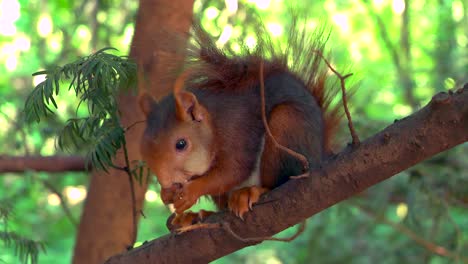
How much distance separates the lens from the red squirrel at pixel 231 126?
218 centimetres

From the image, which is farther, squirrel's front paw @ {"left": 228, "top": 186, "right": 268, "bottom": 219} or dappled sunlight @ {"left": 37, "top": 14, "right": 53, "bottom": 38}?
dappled sunlight @ {"left": 37, "top": 14, "right": 53, "bottom": 38}

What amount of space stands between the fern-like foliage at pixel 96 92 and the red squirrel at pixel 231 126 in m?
0.16

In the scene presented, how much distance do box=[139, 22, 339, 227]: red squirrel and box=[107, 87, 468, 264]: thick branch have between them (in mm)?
85

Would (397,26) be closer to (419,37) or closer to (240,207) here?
(419,37)

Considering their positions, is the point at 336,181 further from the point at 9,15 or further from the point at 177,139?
the point at 9,15

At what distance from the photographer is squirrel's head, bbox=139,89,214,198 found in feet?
7.04

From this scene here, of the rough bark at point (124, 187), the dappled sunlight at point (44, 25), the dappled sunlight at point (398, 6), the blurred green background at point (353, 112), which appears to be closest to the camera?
the rough bark at point (124, 187)

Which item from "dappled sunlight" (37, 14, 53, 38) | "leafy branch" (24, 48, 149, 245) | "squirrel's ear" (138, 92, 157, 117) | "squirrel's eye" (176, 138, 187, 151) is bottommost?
"squirrel's eye" (176, 138, 187, 151)

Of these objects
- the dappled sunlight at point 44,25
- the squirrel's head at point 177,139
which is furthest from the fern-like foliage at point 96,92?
the dappled sunlight at point 44,25

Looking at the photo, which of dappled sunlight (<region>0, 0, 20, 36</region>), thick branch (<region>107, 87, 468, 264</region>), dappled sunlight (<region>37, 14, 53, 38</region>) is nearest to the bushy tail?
thick branch (<region>107, 87, 468, 264</region>)

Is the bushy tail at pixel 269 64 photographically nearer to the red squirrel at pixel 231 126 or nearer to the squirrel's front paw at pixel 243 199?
the red squirrel at pixel 231 126

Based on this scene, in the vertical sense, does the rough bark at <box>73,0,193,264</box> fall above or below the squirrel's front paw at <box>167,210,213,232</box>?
above

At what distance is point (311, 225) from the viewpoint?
182 inches

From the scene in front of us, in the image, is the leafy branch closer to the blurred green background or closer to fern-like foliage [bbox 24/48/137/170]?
fern-like foliage [bbox 24/48/137/170]
